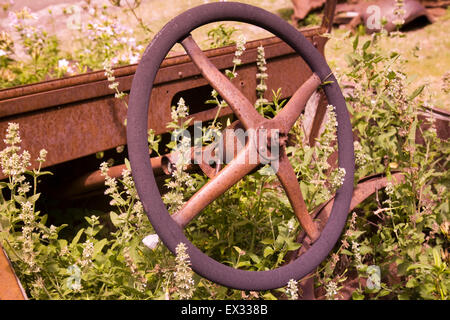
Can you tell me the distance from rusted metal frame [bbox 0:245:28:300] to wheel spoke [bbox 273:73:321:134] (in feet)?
3.14

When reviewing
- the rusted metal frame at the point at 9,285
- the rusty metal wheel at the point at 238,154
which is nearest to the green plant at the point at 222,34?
the rusty metal wheel at the point at 238,154

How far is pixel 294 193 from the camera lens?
65.6 inches

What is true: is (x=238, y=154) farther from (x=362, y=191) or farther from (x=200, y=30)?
(x=200, y=30)

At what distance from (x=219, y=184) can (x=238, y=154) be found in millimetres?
126

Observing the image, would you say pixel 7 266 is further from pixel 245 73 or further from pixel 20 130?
pixel 245 73

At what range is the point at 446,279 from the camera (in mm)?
1853

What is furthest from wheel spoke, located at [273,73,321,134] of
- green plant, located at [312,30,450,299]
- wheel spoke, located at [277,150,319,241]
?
green plant, located at [312,30,450,299]

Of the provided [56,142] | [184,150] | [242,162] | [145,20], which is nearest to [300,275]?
[242,162]

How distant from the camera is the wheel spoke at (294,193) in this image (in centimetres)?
163

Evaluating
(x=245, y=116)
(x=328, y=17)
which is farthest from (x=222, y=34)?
(x=245, y=116)

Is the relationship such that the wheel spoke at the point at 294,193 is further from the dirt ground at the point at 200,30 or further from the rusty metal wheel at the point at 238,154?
the dirt ground at the point at 200,30

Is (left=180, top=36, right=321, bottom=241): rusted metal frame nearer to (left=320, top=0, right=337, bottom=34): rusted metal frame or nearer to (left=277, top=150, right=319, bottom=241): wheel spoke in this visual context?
(left=277, top=150, right=319, bottom=241): wheel spoke

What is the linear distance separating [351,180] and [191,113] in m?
0.94

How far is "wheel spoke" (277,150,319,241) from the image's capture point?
1.63 metres
